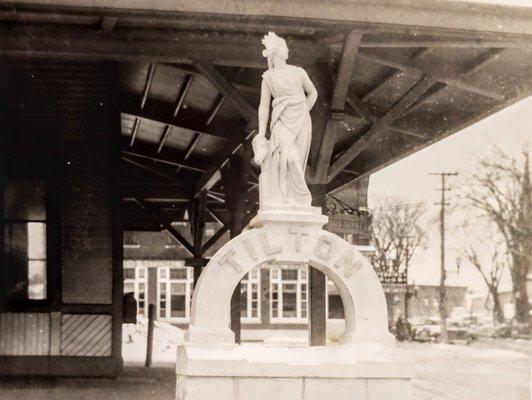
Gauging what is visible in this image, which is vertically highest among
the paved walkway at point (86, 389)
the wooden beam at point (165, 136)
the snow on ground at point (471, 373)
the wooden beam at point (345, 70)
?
the wooden beam at point (165, 136)

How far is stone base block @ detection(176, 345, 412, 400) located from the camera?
7691mm

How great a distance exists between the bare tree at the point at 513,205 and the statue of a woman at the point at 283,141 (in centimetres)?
2984

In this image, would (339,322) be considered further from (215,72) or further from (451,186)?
(215,72)

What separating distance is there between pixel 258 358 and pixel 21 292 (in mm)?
6255

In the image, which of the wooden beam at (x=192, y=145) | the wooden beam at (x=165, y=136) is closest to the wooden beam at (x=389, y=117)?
the wooden beam at (x=192, y=145)

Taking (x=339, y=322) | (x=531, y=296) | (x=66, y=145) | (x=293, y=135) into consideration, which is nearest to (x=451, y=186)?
(x=531, y=296)

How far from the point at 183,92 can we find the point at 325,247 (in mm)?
6068

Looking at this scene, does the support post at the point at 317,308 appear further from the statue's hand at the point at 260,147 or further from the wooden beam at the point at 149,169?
the wooden beam at the point at 149,169

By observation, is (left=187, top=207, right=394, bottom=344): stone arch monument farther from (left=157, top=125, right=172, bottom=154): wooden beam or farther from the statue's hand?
(left=157, top=125, right=172, bottom=154): wooden beam

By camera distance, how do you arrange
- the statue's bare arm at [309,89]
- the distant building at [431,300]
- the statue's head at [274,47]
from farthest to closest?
the distant building at [431,300] < the statue's bare arm at [309,89] < the statue's head at [274,47]

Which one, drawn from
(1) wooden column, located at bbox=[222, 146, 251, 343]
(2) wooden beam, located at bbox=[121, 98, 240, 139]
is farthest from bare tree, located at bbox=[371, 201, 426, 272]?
(2) wooden beam, located at bbox=[121, 98, 240, 139]

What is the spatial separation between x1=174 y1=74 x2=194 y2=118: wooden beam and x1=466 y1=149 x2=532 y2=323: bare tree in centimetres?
2464

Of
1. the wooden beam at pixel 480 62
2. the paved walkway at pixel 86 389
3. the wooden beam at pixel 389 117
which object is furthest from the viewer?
the paved walkway at pixel 86 389

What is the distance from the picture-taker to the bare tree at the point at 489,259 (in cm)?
4412
